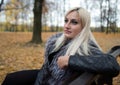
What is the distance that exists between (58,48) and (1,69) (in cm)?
539

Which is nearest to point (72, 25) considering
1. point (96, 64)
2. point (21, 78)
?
point (96, 64)

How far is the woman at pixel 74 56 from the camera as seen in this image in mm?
2359

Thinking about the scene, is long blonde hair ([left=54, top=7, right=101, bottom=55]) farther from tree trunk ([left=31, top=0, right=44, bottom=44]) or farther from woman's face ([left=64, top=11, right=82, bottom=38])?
tree trunk ([left=31, top=0, right=44, bottom=44])

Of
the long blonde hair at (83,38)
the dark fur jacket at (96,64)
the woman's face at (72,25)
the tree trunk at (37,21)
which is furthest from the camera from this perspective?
the tree trunk at (37,21)

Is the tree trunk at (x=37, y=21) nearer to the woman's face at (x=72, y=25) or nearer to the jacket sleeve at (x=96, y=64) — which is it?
A: the woman's face at (x=72, y=25)

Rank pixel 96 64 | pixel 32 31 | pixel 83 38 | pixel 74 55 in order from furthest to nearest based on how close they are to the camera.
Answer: pixel 32 31 < pixel 83 38 < pixel 74 55 < pixel 96 64

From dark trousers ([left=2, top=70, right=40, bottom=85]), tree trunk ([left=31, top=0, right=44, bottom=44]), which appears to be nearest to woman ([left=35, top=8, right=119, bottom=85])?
dark trousers ([left=2, top=70, right=40, bottom=85])

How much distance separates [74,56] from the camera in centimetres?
244

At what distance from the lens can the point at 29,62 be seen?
9.50 m

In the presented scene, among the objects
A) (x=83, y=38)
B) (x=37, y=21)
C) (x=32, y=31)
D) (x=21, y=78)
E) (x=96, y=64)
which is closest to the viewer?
(x=96, y=64)

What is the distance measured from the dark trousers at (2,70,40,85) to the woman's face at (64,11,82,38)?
714 millimetres

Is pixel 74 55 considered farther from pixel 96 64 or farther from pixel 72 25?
pixel 72 25

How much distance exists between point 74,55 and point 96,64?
0.23 meters

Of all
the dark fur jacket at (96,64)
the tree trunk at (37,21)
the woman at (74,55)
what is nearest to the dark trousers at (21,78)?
the woman at (74,55)
